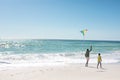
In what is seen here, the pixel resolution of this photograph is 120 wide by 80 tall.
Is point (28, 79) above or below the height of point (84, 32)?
below

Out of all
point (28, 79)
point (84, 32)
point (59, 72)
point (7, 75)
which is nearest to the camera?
point (28, 79)

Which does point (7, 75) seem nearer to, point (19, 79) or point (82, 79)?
point (19, 79)

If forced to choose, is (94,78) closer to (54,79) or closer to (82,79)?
(82,79)

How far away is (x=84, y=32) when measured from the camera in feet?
60.2

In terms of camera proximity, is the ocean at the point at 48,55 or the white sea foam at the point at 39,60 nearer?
the white sea foam at the point at 39,60

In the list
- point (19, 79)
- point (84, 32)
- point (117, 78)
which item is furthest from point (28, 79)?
point (84, 32)

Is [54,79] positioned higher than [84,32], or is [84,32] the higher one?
[84,32]

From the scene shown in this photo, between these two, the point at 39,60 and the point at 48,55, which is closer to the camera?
the point at 39,60

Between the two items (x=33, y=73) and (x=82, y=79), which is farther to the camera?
(x=33, y=73)

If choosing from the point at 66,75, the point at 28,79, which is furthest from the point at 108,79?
the point at 28,79

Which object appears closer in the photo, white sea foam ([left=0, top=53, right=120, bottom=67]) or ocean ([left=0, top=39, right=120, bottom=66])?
white sea foam ([left=0, top=53, right=120, bottom=67])

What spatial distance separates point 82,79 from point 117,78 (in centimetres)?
204

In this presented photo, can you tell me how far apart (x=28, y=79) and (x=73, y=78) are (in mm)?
2527

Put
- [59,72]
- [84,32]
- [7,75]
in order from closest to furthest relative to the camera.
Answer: [7,75]
[59,72]
[84,32]
